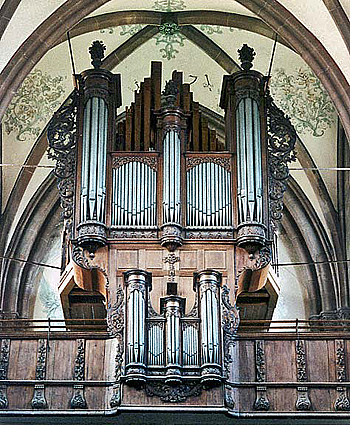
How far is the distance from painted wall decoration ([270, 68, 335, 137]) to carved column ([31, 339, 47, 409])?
25.1 ft

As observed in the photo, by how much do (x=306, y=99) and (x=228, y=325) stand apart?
7.00 metres

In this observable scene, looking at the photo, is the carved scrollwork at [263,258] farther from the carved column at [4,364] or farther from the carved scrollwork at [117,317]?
the carved column at [4,364]

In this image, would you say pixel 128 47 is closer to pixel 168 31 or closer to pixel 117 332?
pixel 168 31

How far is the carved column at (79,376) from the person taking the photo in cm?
1906

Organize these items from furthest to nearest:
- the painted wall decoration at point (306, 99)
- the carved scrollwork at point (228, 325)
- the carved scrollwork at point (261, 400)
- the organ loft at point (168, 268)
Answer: the painted wall decoration at point (306, 99) → the carved scrollwork at point (261, 400) → the carved scrollwork at point (228, 325) → the organ loft at point (168, 268)

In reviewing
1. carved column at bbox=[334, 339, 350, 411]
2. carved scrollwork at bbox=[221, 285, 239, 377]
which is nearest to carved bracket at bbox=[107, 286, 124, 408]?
carved scrollwork at bbox=[221, 285, 239, 377]

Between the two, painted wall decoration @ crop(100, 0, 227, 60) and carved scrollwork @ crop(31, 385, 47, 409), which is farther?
painted wall decoration @ crop(100, 0, 227, 60)

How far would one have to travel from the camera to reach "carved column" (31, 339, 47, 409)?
1912 cm

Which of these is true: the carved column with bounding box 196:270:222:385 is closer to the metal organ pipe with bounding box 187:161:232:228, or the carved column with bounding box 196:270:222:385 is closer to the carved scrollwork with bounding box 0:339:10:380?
the metal organ pipe with bounding box 187:161:232:228

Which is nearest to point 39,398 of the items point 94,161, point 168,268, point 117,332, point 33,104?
point 117,332

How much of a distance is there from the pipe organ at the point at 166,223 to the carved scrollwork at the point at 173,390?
0.05 ft

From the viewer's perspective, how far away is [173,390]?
60.6ft

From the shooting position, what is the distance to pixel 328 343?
64.9 ft

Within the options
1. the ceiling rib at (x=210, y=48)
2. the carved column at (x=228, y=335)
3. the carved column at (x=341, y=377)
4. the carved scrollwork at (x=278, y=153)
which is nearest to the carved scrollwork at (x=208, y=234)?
the carved scrollwork at (x=278, y=153)
